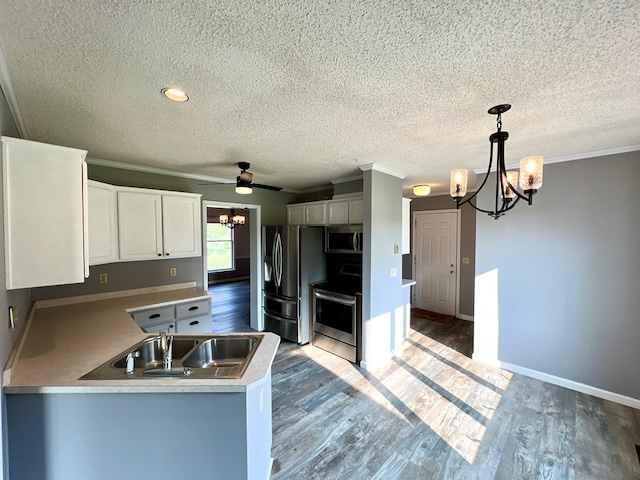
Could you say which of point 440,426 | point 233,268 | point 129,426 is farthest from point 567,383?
point 233,268

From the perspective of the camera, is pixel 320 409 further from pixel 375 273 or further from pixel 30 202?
pixel 30 202

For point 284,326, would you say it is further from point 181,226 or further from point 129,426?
point 129,426

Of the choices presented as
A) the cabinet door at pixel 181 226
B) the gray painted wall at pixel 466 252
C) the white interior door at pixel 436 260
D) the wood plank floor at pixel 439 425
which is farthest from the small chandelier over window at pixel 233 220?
the gray painted wall at pixel 466 252

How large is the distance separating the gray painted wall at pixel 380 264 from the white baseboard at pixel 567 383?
1.25 metres

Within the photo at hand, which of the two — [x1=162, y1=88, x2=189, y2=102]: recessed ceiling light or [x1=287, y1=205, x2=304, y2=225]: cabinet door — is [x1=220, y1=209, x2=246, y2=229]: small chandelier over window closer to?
[x1=287, y1=205, x2=304, y2=225]: cabinet door

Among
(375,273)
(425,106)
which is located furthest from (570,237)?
(425,106)

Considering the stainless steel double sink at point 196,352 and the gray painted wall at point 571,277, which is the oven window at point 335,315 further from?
the stainless steel double sink at point 196,352

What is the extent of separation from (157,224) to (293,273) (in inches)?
73.9

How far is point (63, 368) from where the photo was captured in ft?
4.85

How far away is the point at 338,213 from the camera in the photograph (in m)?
3.87

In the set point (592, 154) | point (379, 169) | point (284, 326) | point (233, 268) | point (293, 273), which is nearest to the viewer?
point (592, 154)

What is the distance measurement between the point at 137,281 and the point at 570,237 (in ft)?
16.4

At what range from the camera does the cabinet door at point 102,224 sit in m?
2.53

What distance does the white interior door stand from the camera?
524 centimetres
